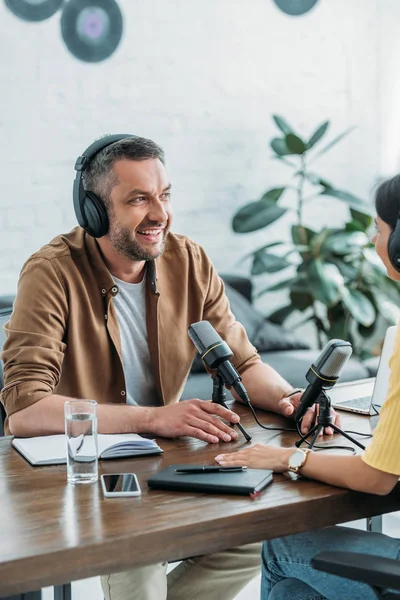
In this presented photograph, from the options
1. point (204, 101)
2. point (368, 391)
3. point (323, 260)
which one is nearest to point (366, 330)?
point (323, 260)

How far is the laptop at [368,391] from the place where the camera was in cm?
190

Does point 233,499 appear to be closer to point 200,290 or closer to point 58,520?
point 58,520

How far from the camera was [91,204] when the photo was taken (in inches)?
82.0

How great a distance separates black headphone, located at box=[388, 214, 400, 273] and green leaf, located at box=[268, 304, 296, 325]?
2588mm

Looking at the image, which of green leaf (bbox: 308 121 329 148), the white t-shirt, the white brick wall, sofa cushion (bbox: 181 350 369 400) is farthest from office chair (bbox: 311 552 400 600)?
green leaf (bbox: 308 121 329 148)

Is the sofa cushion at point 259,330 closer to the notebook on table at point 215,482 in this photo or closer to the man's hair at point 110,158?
the man's hair at point 110,158

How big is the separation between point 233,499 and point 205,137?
2.97 metres

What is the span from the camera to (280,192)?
13.5 ft

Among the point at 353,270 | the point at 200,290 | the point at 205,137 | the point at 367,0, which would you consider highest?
the point at 367,0

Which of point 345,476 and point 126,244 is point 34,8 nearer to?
point 126,244

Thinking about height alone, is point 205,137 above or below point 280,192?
above

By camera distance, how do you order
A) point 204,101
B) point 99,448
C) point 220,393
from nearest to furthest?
point 99,448, point 220,393, point 204,101

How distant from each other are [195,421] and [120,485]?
32 centimetres

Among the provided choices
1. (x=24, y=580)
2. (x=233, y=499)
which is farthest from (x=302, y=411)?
(x=24, y=580)
